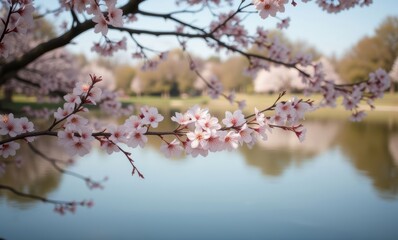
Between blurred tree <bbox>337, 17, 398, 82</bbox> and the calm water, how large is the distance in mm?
23624

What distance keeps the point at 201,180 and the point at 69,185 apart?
2.51 m

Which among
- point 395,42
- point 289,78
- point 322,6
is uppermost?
point 289,78

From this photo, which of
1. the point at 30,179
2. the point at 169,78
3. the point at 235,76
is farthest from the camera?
the point at 169,78

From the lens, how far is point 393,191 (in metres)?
5.50

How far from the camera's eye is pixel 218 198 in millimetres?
5215

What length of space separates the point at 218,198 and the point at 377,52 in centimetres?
3100

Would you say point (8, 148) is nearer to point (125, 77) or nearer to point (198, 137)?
point (198, 137)

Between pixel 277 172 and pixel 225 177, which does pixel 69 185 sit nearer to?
pixel 225 177

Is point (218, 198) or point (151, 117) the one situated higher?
point (218, 198)

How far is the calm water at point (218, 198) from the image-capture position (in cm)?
404

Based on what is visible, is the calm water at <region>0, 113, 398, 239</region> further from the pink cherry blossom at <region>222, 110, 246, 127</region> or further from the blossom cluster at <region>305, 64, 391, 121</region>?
the pink cherry blossom at <region>222, 110, 246, 127</region>

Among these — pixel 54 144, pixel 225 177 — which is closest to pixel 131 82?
pixel 54 144

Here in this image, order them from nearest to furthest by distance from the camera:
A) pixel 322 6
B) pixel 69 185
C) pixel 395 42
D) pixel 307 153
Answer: pixel 322 6, pixel 69 185, pixel 307 153, pixel 395 42

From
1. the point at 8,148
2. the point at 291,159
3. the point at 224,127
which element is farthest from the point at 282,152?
the point at 8,148
